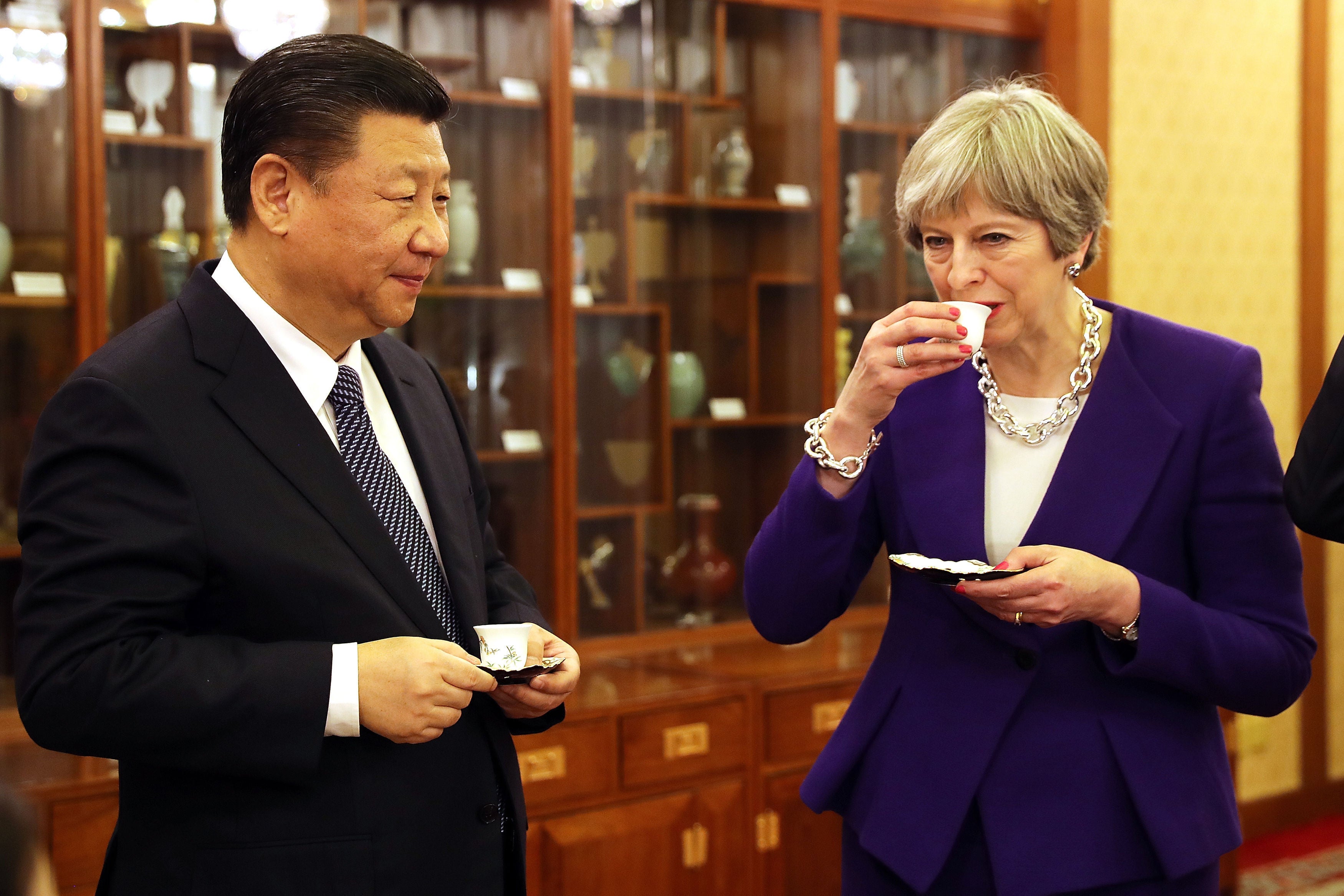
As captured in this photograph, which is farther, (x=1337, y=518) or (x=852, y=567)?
(x=852, y=567)

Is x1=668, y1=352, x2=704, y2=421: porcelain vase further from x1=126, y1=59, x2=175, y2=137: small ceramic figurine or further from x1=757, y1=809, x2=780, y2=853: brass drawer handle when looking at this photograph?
x1=126, y1=59, x2=175, y2=137: small ceramic figurine

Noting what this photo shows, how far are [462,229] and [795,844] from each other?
2006mm

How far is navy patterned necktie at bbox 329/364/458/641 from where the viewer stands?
154 cm

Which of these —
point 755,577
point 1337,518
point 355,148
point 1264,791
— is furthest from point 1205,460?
point 1264,791

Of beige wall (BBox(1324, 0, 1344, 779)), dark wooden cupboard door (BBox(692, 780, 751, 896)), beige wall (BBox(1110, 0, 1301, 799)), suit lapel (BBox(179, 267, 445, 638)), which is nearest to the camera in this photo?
suit lapel (BBox(179, 267, 445, 638))

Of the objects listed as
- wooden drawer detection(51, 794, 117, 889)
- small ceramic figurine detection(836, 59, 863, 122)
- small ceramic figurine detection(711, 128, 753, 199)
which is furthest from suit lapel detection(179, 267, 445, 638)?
small ceramic figurine detection(836, 59, 863, 122)

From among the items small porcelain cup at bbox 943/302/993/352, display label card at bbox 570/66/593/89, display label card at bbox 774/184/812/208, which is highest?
display label card at bbox 570/66/593/89

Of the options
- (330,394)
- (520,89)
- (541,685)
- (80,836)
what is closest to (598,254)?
(520,89)

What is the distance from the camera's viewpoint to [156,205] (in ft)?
11.0

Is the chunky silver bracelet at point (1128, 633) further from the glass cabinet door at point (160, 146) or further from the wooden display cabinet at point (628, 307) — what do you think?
the glass cabinet door at point (160, 146)

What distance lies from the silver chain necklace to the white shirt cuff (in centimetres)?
88

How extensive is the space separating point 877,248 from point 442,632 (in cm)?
321

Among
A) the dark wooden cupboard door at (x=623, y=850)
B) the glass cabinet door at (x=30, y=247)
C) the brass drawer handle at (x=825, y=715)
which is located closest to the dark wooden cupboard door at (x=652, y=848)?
the dark wooden cupboard door at (x=623, y=850)

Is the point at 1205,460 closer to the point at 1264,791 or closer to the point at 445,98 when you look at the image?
the point at 445,98
